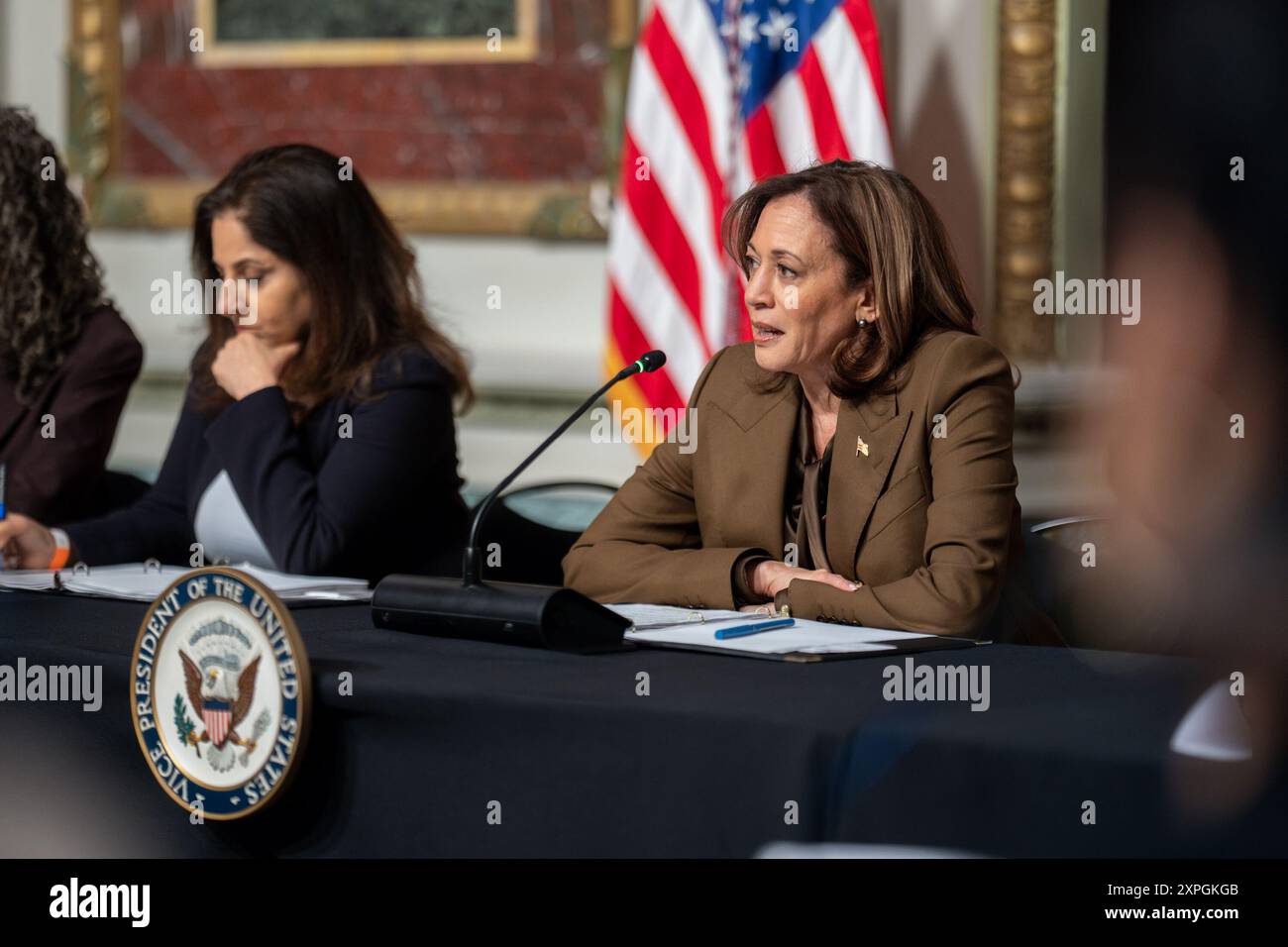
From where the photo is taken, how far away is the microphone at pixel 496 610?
1966 millimetres

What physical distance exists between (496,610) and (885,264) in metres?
0.83

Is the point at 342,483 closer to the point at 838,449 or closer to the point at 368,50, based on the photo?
the point at 838,449

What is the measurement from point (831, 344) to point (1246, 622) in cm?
172

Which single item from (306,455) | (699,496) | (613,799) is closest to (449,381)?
(306,455)

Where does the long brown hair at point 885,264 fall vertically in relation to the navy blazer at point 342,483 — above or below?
above

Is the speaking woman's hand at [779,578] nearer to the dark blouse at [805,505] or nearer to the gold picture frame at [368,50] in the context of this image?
the dark blouse at [805,505]

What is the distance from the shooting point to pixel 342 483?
2809 mm

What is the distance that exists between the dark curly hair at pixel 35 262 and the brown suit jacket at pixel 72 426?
33 mm

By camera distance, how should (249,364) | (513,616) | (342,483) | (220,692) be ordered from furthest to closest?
(249,364), (342,483), (513,616), (220,692)

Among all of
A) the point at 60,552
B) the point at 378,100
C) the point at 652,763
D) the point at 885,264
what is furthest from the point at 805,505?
the point at 378,100

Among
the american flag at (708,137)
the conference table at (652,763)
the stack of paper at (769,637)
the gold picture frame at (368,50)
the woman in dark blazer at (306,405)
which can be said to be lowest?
the conference table at (652,763)

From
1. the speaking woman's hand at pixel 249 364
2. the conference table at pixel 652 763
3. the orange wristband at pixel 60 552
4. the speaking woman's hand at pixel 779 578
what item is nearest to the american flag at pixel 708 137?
the speaking woman's hand at pixel 249 364

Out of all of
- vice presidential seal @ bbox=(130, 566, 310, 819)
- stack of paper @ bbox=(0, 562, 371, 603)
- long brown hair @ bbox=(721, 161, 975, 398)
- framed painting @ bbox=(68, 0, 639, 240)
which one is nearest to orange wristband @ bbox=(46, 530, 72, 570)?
stack of paper @ bbox=(0, 562, 371, 603)

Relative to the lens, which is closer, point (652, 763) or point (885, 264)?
point (652, 763)
